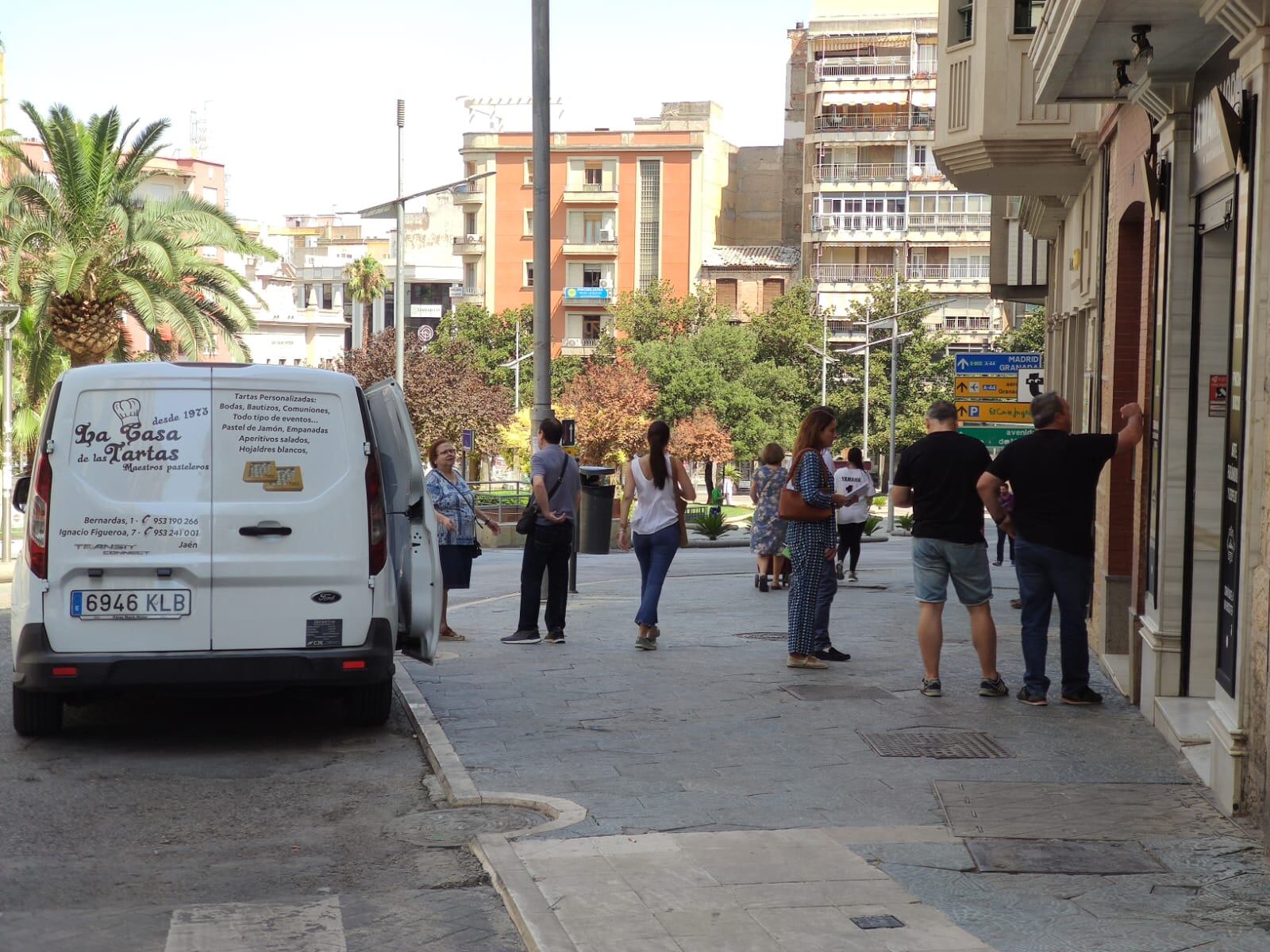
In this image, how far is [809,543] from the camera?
11180 mm

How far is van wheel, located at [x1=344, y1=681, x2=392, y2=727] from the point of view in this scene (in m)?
8.88

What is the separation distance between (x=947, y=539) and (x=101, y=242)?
2295cm

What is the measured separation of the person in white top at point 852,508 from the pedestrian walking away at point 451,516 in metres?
7.68

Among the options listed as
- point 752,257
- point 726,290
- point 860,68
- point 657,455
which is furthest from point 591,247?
point 657,455

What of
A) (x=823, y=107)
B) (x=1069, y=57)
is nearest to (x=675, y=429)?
(x=823, y=107)

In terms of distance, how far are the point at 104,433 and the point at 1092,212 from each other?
9.45m

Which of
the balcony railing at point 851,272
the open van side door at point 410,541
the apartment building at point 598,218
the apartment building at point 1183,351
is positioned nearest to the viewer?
the apartment building at point 1183,351

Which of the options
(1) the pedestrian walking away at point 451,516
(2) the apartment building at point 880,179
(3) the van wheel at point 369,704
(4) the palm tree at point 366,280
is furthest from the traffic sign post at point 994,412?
(4) the palm tree at point 366,280

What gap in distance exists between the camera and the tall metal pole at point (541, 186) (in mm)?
15812

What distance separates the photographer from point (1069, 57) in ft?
30.3

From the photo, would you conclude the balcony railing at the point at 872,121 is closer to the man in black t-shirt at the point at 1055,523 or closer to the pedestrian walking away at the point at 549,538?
the pedestrian walking away at the point at 549,538

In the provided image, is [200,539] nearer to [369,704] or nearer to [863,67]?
[369,704]

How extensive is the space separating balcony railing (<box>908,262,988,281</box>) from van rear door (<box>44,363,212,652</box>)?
79058 millimetres

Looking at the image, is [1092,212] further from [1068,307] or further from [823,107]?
[823,107]
